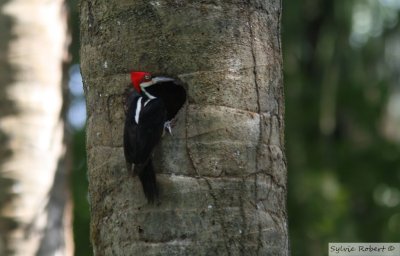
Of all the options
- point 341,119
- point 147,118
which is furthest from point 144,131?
point 341,119

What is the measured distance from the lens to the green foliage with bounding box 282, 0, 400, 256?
1045 cm

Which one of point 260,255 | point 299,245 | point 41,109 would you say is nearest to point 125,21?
point 260,255

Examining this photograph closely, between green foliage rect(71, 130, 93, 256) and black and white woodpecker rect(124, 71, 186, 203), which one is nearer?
black and white woodpecker rect(124, 71, 186, 203)

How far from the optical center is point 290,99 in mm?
10938

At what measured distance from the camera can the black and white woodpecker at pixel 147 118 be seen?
12.6ft

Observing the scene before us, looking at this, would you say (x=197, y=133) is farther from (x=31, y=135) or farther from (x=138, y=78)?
(x=31, y=135)

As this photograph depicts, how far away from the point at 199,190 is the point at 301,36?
724 centimetres

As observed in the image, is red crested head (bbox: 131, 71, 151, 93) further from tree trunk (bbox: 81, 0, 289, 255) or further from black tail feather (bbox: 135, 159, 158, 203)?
black tail feather (bbox: 135, 159, 158, 203)

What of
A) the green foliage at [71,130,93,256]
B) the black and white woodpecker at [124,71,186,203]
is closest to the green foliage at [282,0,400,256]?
the green foliage at [71,130,93,256]

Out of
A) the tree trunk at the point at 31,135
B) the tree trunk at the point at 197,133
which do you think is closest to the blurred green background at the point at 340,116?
the tree trunk at the point at 31,135

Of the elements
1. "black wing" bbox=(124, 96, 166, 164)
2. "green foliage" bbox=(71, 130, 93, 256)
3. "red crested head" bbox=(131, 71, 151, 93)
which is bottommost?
"green foliage" bbox=(71, 130, 93, 256)

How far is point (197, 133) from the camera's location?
3.99 meters

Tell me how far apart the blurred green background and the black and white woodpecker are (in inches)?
246

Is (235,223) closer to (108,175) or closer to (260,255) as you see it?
(260,255)
